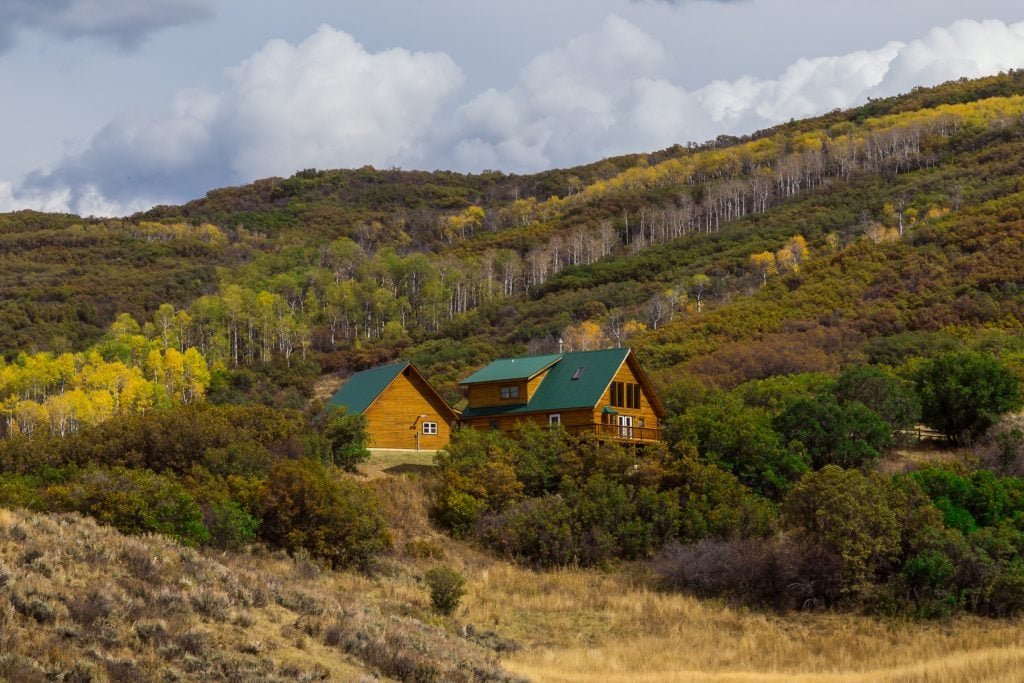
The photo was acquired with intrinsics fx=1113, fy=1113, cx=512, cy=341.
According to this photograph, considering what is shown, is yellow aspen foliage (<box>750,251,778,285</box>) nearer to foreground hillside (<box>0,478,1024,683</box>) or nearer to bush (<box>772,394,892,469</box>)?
bush (<box>772,394,892,469</box>)

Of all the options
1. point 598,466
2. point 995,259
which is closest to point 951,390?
point 598,466

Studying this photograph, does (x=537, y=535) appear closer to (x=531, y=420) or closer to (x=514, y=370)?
(x=531, y=420)

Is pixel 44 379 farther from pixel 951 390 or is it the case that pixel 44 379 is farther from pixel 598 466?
pixel 951 390

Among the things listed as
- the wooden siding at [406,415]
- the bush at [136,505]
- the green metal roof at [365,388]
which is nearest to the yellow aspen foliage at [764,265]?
the green metal roof at [365,388]

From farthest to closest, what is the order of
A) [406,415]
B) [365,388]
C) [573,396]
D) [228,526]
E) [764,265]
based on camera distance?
[764,265]
[365,388]
[406,415]
[573,396]
[228,526]

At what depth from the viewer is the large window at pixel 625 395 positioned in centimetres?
4506

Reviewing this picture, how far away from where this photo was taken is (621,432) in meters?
44.4

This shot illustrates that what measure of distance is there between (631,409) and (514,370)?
18.7 ft

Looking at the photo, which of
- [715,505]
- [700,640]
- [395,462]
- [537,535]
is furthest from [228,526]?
[395,462]

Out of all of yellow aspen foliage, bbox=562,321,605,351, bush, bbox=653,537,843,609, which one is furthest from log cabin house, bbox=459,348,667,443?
yellow aspen foliage, bbox=562,321,605,351

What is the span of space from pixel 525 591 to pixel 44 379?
207 ft

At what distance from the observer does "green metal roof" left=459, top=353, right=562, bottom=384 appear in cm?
4750

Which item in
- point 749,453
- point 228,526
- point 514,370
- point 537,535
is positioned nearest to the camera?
point 228,526

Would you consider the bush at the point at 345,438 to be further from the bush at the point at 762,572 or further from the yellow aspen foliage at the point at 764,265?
the yellow aspen foliage at the point at 764,265
